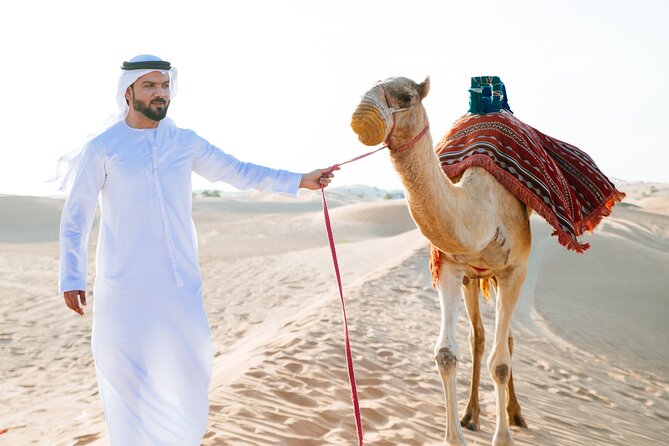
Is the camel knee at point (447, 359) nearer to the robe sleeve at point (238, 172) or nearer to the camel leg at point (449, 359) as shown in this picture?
the camel leg at point (449, 359)

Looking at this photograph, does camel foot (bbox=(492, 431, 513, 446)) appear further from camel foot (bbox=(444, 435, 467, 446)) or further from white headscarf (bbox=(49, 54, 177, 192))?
white headscarf (bbox=(49, 54, 177, 192))

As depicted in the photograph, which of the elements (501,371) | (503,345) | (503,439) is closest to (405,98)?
(503,345)

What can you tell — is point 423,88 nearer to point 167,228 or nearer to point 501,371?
point 167,228

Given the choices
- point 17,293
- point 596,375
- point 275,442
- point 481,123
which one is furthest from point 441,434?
point 17,293

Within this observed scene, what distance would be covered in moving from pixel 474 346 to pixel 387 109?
2927 millimetres

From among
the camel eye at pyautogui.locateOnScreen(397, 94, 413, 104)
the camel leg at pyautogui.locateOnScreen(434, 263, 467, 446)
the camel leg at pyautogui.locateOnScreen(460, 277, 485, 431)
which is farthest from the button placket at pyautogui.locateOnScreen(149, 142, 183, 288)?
the camel leg at pyautogui.locateOnScreen(460, 277, 485, 431)

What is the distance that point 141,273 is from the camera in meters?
3.54

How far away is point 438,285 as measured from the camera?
4820mm

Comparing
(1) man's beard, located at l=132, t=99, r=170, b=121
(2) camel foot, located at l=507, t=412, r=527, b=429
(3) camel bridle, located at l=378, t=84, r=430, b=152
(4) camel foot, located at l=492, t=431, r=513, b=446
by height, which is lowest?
(2) camel foot, located at l=507, t=412, r=527, b=429

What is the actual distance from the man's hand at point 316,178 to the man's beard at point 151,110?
0.86 m

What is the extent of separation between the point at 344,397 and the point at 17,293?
926 centimetres

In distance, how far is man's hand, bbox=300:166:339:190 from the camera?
4.04 meters

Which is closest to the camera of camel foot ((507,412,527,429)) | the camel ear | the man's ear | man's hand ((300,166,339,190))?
the man's ear

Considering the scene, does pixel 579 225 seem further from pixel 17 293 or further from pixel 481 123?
pixel 17 293
